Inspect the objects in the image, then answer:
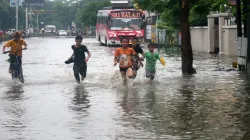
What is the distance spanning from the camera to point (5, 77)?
2502cm

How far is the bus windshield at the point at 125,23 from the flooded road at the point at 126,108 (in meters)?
36.1

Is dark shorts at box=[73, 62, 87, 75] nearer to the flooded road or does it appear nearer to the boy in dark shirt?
the boy in dark shirt

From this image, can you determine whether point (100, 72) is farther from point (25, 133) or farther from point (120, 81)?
point (25, 133)

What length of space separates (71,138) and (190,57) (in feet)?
47.4

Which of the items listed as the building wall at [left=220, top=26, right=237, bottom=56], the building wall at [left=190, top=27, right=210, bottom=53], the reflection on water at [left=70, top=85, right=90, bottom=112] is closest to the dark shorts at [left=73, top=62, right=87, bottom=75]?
the reflection on water at [left=70, top=85, right=90, bottom=112]

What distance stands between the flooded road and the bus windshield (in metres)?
36.1

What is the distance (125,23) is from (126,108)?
46.3 metres

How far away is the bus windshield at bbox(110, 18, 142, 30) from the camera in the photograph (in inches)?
2378

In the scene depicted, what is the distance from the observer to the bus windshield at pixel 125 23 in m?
60.4

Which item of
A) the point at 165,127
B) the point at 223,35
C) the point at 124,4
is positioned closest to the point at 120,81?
the point at 165,127

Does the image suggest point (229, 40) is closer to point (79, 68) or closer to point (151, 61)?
point (151, 61)

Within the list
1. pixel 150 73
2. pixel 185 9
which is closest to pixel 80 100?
pixel 150 73

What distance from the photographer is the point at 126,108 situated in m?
14.9

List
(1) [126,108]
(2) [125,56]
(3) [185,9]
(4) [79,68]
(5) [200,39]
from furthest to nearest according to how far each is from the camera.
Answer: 1. (5) [200,39]
2. (3) [185,9]
3. (4) [79,68]
4. (2) [125,56]
5. (1) [126,108]
